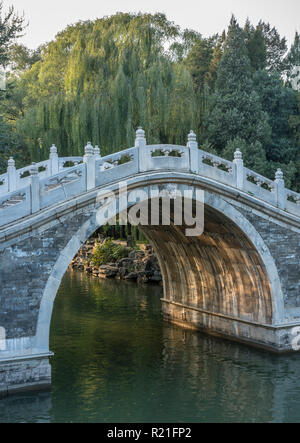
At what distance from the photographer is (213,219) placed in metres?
14.7

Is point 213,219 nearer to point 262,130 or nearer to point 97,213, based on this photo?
point 97,213

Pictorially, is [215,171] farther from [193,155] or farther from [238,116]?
[238,116]

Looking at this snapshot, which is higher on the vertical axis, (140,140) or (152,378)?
(140,140)

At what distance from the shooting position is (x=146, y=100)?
20.9m

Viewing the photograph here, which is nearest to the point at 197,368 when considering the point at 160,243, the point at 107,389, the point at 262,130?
the point at 107,389

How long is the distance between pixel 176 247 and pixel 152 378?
5.87 metres

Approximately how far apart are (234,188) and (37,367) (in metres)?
6.32

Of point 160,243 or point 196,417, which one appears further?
point 160,243

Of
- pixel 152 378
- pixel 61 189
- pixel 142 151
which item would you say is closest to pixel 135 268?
pixel 152 378

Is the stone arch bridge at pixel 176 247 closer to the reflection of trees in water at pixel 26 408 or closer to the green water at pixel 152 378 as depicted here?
the reflection of trees in water at pixel 26 408

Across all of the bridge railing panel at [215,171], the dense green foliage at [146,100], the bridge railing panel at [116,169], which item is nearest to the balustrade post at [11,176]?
the dense green foliage at [146,100]

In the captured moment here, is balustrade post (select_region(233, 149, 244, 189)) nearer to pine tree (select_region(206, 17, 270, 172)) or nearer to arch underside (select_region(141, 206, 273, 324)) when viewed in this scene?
arch underside (select_region(141, 206, 273, 324))

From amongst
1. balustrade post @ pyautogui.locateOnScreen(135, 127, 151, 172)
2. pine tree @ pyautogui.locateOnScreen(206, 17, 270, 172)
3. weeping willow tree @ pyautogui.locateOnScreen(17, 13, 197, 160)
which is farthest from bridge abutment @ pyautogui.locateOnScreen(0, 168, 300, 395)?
pine tree @ pyautogui.locateOnScreen(206, 17, 270, 172)

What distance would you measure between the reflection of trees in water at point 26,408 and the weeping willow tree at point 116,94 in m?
11.1
